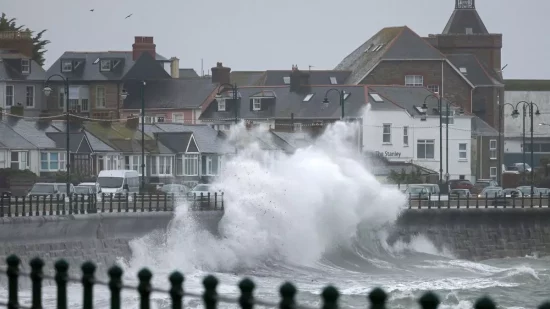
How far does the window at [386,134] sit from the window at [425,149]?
66.0 inches

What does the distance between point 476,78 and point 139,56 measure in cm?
2579

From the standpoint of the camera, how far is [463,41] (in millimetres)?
102938

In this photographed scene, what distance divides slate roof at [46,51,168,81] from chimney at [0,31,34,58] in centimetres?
211

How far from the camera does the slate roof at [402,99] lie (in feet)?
249

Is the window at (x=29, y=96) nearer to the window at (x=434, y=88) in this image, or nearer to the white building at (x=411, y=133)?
the white building at (x=411, y=133)

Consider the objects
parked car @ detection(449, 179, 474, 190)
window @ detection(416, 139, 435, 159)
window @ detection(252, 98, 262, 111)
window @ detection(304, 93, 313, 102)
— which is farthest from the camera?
window @ detection(252, 98, 262, 111)

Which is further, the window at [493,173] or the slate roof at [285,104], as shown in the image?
the window at [493,173]

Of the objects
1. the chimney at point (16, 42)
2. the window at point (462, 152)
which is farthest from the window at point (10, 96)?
the window at point (462, 152)

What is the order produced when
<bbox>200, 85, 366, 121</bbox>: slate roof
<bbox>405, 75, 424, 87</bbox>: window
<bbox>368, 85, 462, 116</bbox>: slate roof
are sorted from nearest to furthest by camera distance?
<bbox>368, 85, 462, 116</bbox>: slate roof < <bbox>200, 85, 366, 121</bbox>: slate roof < <bbox>405, 75, 424, 87</bbox>: window

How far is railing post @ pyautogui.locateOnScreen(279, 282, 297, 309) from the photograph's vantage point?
6.04 metres

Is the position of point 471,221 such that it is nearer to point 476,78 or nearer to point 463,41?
point 476,78

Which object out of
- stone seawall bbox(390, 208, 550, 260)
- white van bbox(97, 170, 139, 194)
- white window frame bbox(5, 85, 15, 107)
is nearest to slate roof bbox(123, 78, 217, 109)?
white window frame bbox(5, 85, 15, 107)

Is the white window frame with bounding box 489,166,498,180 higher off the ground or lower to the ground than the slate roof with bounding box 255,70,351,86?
lower

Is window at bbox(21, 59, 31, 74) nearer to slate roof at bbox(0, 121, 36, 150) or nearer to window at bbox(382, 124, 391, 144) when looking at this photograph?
slate roof at bbox(0, 121, 36, 150)
